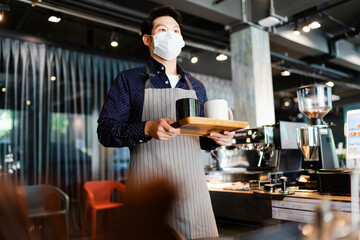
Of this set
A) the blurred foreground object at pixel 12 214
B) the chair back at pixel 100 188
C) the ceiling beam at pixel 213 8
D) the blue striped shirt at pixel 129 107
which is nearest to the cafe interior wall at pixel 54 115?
the chair back at pixel 100 188

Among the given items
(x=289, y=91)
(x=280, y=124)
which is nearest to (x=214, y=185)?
(x=280, y=124)

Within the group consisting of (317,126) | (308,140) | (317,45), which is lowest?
(308,140)

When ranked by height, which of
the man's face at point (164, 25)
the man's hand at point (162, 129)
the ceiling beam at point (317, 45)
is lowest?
the man's hand at point (162, 129)

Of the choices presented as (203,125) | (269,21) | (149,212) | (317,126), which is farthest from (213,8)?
(149,212)

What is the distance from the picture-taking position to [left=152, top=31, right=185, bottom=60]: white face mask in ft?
5.66

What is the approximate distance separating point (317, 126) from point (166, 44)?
4.49ft

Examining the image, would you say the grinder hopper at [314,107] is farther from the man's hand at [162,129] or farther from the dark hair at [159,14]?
the man's hand at [162,129]

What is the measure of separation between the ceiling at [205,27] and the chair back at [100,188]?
2.31 metres

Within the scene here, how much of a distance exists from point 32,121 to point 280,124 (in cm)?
396

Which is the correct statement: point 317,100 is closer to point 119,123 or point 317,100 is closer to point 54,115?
point 119,123

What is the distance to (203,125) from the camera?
1328 millimetres

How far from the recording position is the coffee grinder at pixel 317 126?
250 cm

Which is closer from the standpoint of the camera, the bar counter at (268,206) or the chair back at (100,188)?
the bar counter at (268,206)

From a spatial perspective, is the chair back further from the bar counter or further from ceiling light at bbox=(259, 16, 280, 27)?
ceiling light at bbox=(259, 16, 280, 27)
